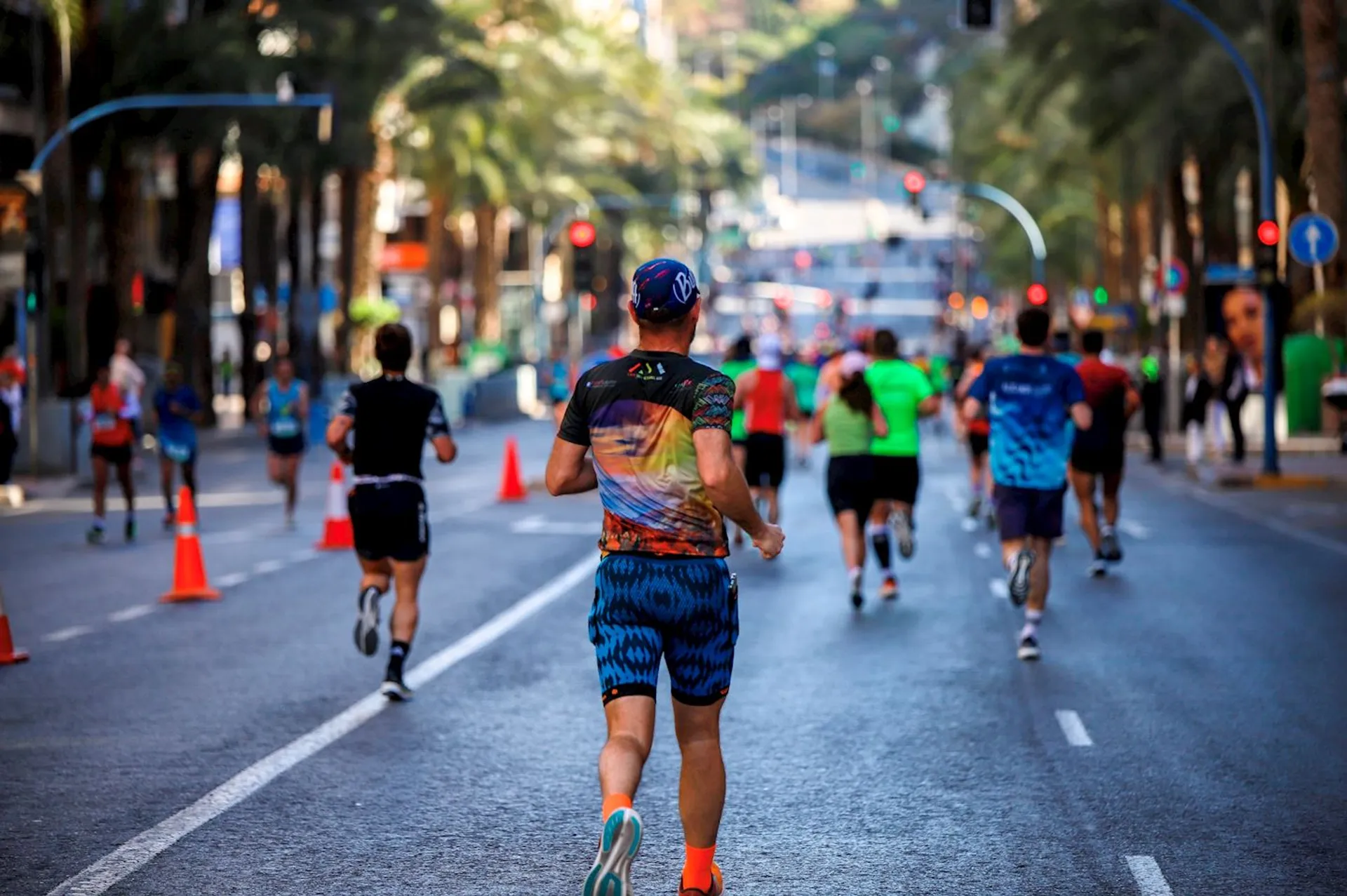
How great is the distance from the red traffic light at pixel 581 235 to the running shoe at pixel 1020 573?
85.1ft

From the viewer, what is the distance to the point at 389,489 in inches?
421

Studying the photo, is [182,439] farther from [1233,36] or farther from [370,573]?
[1233,36]

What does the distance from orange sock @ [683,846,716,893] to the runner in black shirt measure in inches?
185

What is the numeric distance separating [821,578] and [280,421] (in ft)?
23.2

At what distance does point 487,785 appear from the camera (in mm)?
8602

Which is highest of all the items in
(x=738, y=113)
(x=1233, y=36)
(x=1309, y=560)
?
(x=738, y=113)

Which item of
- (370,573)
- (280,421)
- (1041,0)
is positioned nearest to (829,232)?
(1041,0)

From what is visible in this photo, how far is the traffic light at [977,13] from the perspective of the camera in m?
27.0

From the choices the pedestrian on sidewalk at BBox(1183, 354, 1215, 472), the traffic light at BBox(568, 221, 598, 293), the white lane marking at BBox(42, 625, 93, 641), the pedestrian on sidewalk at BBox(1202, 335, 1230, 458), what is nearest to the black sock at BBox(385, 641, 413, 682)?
the white lane marking at BBox(42, 625, 93, 641)

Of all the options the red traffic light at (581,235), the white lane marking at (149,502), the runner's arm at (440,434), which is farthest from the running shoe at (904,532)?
the red traffic light at (581,235)

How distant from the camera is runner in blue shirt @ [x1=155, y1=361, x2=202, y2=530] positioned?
2084 centimetres

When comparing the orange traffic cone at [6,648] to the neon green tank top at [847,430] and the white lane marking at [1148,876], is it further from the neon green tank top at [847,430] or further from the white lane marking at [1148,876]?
the white lane marking at [1148,876]

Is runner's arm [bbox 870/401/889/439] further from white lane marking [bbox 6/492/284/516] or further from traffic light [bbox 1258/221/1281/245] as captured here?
traffic light [bbox 1258/221/1281/245]

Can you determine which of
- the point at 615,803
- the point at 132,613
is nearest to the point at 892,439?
the point at 132,613
